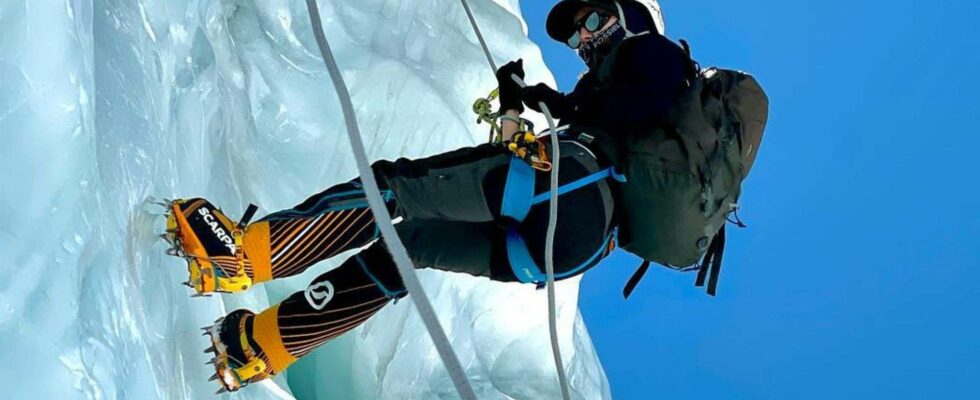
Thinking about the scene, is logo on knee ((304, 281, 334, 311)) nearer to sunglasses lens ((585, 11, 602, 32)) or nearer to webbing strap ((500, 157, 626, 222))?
webbing strap ((500, 157, 626, 222))

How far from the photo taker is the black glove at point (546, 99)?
1557 mm

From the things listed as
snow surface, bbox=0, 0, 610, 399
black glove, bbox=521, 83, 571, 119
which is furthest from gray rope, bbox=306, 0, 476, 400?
black glove, bbox=521, 83, 571, 119

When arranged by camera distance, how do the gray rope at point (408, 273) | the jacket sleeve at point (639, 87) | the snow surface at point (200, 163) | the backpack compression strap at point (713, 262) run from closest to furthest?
1. the gray rope at point (408, 273)
2. the snow surface at point (200, 163)
3. the jacket sleeve at point (639, 87)
4. the backpack compression strap at point (713, 262)

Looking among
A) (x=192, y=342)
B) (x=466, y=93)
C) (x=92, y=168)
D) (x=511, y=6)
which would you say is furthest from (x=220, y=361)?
(x=511, y=6)

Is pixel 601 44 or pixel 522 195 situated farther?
pixel 601 44

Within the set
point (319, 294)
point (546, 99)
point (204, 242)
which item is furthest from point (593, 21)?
point (204, 242)

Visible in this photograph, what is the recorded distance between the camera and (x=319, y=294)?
5.43 ft

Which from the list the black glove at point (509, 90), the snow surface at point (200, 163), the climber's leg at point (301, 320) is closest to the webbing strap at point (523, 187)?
the black glove at point (509, 90)

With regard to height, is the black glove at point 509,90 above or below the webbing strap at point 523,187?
above

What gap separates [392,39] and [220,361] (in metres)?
1.52

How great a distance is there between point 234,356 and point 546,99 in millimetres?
665

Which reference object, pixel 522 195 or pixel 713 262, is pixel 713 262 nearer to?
pixel 713 262

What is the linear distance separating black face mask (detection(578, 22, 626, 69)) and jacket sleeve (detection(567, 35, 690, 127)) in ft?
0.45

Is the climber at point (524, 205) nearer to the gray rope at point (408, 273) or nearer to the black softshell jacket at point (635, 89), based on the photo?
the black softshell jacket at point (635, 89)
